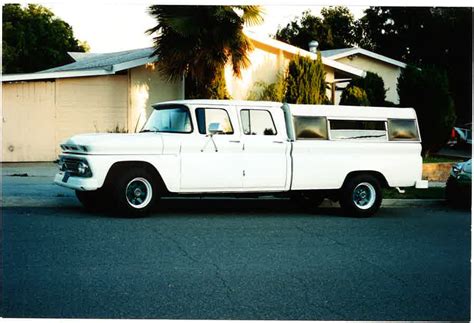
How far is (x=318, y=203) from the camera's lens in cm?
1220

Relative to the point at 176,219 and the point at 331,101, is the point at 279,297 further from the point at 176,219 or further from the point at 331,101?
the point at 331,101

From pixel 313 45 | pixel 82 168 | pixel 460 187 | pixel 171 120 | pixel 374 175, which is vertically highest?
pixel 313 45

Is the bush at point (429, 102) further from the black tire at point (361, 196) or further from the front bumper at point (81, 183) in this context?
the front bumper at point (81, 183)

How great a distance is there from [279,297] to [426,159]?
46.5 feet

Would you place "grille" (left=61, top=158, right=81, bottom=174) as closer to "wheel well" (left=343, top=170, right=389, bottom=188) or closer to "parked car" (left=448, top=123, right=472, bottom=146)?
"wheel well" (left=343, top=170, right=389, bottom=188)

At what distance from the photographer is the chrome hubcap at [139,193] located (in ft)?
33.5

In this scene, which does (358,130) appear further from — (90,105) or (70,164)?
(90,105)

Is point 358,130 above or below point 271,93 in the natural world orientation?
below

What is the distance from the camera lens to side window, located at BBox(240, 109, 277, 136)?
1091 centimetres

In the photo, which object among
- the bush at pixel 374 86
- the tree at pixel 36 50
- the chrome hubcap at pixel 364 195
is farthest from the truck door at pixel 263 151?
the tree at pixel 36 50

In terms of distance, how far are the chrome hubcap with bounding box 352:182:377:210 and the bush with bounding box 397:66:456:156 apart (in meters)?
7.75

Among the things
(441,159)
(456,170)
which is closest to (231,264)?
(456,170)

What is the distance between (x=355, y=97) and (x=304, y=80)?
155 centimetres

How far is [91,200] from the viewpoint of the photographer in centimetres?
1093
